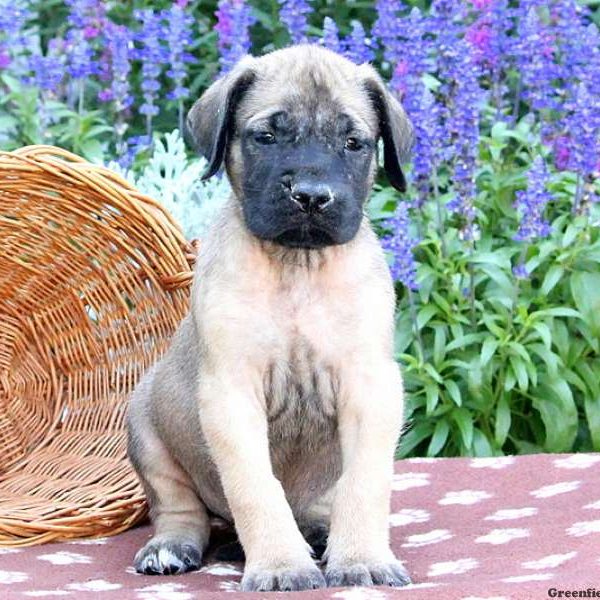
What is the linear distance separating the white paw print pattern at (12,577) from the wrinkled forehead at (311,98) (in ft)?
4.96

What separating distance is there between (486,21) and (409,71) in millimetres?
776

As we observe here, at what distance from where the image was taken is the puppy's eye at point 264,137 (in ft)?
14.7

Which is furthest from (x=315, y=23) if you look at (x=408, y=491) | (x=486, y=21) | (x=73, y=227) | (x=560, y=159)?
(x=408, y=491)

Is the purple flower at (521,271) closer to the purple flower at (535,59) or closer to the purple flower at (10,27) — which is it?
the purple flower at (535,59)

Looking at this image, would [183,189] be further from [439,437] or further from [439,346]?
[439,437]

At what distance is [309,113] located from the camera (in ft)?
14.6

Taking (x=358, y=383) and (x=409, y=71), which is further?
(x=409, y=71)

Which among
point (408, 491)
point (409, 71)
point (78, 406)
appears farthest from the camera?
point (409, 71)

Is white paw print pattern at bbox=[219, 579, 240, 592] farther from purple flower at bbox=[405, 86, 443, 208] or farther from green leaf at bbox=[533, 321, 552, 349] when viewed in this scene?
purple flower at bbox=[405, 86, 443, 208]

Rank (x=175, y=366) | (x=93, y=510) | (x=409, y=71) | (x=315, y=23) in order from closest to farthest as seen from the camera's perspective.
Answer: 1. (x=175, y=366)
2. (x=93, y=510)
3. (x=409, y=71)
4. (x=315, y=23)

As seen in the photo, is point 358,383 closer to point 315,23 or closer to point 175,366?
point 175,366

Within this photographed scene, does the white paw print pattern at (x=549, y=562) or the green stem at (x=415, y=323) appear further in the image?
the green stem at (x=415, y=323)

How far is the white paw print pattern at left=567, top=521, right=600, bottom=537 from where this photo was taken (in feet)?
15.3

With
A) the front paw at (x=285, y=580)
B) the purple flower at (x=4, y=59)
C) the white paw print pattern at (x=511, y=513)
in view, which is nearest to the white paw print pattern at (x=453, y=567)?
the front paw at (x=285, y=580)
